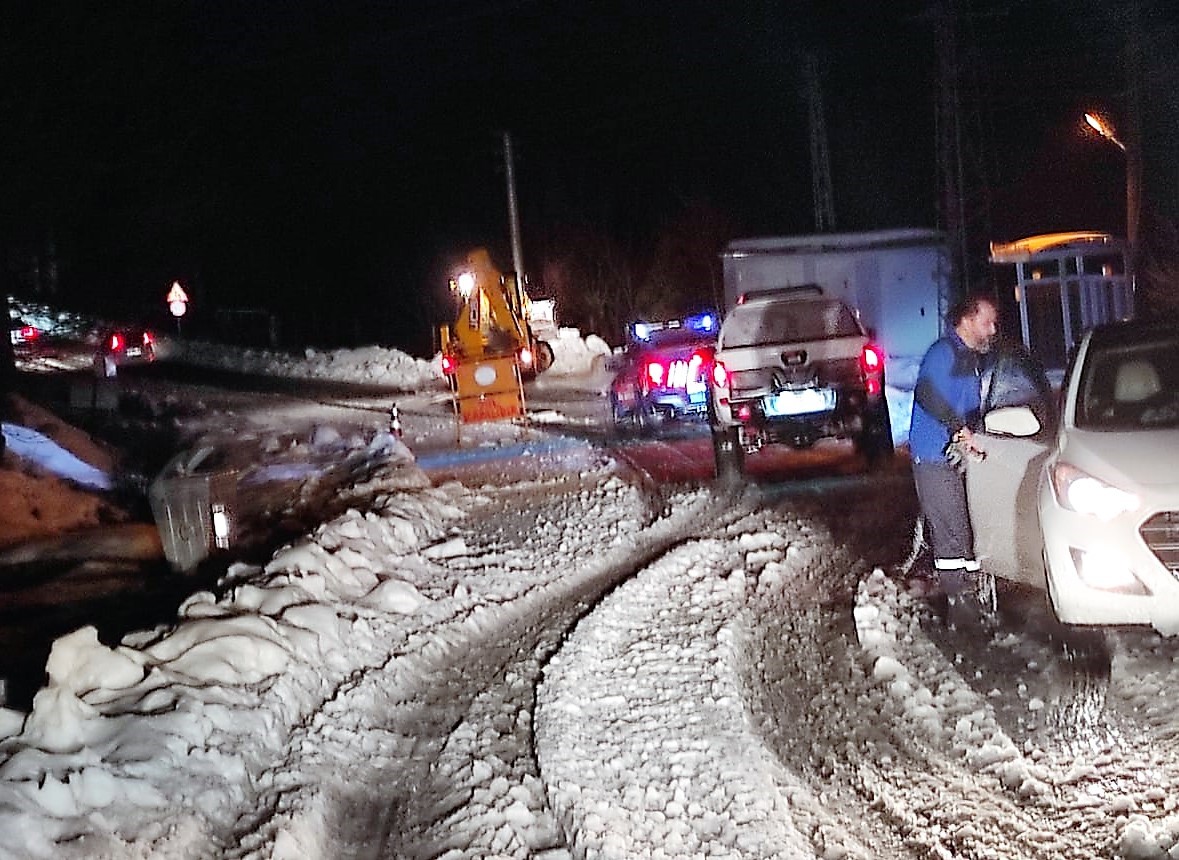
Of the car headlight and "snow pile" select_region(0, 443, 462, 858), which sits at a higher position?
the car headlight

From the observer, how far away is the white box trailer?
106 ft

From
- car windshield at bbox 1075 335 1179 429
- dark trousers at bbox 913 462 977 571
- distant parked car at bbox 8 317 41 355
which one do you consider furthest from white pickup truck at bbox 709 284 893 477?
distant parked car at bbox 8 317 41 355

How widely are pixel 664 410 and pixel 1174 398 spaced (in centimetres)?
1149

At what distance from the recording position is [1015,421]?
706 cm

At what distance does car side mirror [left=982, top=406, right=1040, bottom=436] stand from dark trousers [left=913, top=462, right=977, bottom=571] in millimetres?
752

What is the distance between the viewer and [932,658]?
7.21 metres

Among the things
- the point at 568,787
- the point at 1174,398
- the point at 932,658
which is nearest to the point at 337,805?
the point at 568,787

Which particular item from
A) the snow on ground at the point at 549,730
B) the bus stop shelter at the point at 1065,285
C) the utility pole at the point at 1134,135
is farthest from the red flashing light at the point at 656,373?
the bus stop shelter at the point at 1065,285

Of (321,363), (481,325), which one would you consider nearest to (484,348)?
(481,325)

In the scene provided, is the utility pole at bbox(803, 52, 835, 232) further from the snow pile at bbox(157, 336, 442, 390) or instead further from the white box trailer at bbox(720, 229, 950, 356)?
the snow pile at bbox(157, 336, 442, 390)

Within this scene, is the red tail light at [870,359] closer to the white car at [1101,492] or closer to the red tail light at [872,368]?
the red tail light at [872,368]

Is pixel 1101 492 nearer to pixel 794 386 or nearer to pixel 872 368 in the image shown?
pixel 794 386

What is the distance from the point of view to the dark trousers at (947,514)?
7879mm

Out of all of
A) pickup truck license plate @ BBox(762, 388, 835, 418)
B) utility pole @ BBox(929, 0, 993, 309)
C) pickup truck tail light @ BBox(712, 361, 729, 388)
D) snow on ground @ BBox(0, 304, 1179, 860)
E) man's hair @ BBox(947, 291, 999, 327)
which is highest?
utility pole @ BBox(929, 0, 993, 309)
